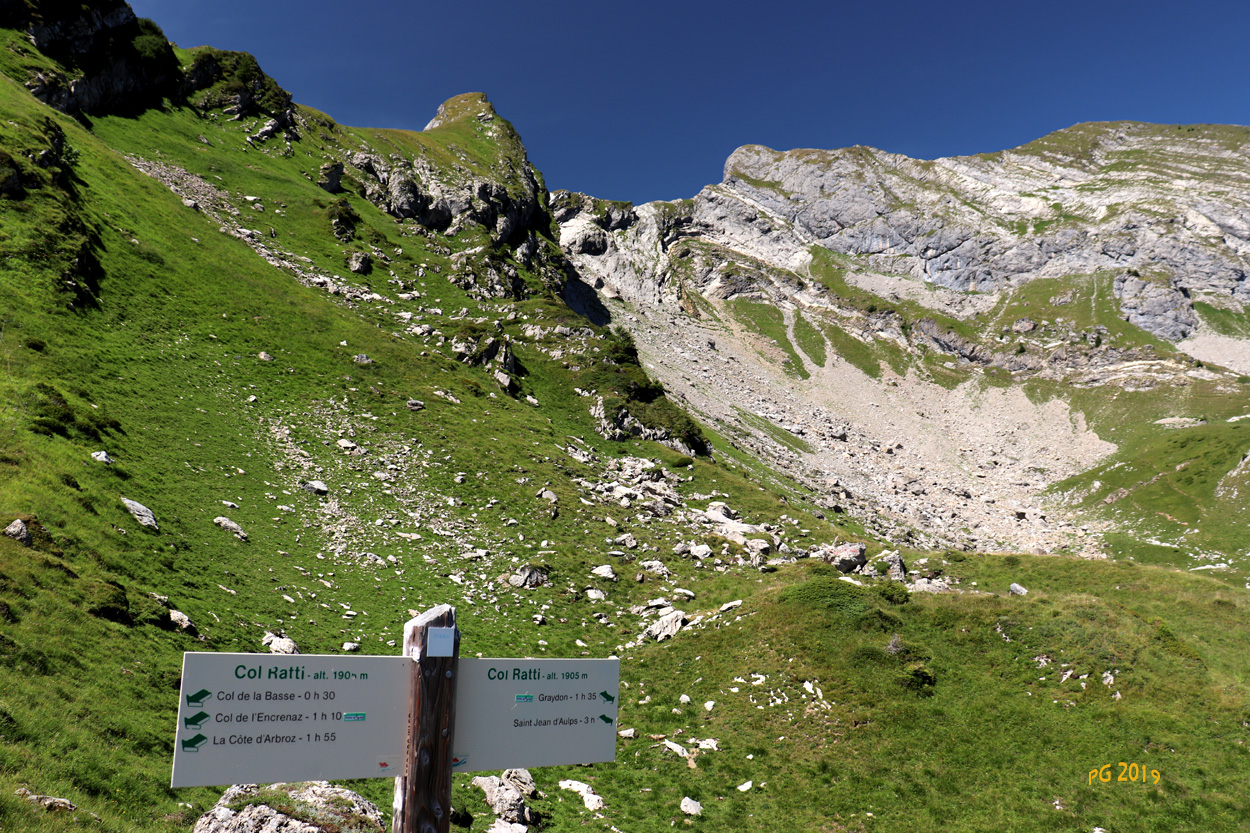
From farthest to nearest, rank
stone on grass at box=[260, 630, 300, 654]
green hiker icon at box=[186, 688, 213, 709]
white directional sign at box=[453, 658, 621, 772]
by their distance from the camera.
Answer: stone on grass at box=[260, 630, 300, 654] < white directional sign at box=[453, 658, 621, 772] < green hiker icon at box=[186, 688, 213, 709]

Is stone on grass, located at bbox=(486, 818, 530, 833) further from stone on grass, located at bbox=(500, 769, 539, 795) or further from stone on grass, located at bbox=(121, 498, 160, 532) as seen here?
stone on grass, located at bbox=(121, 498, 160, 532)

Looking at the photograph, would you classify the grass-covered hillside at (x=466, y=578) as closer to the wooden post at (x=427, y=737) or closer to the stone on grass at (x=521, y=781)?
the stone on grass at (x=521, y=781)

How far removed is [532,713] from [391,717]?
54.7 inches

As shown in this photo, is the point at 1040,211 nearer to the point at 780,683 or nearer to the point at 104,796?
the point at 780,683

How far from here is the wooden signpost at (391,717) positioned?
436cm

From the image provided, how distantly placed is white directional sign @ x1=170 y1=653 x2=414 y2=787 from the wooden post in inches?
5.2

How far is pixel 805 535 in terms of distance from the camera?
4262 cm

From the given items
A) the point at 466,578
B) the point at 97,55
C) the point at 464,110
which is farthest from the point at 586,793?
the point at 464,110

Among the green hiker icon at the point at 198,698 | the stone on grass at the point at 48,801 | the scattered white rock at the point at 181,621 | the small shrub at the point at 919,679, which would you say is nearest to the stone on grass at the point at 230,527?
the scattered white rock at the point at 181,621

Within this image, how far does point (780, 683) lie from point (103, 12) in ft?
351

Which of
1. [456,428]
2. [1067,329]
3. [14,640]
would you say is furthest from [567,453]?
[1067,329]

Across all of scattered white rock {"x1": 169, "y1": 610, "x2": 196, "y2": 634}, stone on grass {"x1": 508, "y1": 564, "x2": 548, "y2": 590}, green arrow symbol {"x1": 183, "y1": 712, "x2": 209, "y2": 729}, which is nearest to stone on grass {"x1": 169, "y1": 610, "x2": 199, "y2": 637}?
Result: scattered white rock {"x1": 169, "y1": 610, "x2": 196, "y2": 634}

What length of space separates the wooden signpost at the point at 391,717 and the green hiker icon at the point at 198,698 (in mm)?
11

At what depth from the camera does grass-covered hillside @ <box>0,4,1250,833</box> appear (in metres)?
14.2
